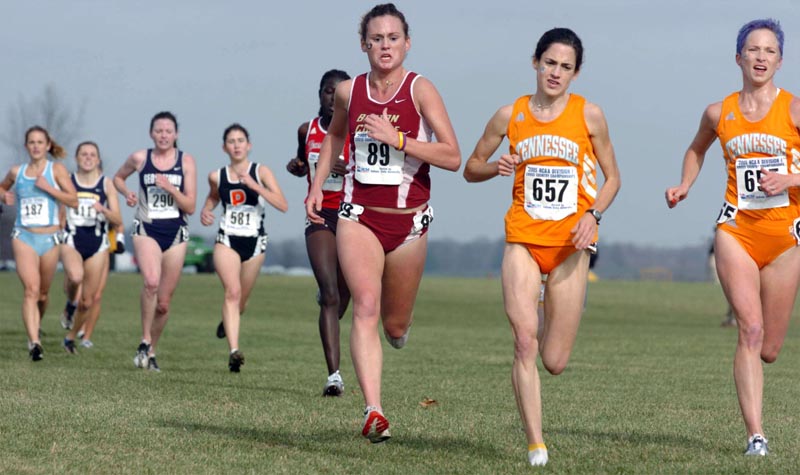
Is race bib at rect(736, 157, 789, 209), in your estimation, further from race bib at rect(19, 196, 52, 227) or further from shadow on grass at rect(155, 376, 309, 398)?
race bib at rect(19, 196, 52, 227)

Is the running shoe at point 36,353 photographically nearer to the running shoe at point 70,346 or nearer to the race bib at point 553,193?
the running shoe at point 70,346

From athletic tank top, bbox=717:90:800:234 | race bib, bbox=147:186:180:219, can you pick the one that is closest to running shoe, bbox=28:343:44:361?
race bib, bbox=147:186:180:219

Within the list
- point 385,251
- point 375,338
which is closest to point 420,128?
point 385,251

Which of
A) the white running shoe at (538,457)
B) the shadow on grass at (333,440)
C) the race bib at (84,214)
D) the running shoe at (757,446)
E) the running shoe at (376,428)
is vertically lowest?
the shadow on grass at (333,440)

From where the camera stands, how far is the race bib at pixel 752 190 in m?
7.80

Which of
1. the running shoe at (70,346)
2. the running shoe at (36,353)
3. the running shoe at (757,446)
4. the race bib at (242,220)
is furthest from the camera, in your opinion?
the running shoe at (70,346)

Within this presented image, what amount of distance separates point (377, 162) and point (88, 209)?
1044cm

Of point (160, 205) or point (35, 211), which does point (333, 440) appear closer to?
point (160, 205)

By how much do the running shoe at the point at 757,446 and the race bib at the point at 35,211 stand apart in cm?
972

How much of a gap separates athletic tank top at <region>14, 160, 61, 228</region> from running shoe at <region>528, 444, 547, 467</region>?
9418 millimetres

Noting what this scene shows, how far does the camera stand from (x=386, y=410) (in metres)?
10.1

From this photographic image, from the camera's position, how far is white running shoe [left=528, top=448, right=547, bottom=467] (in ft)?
23.3

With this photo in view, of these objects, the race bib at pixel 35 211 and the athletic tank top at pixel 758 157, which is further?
Answer: the race bib at pixel 35 211

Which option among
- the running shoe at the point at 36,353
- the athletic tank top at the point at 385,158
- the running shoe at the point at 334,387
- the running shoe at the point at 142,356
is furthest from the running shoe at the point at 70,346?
the athletic tank top at the point at 385,158
